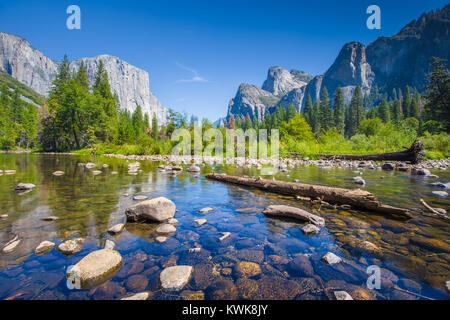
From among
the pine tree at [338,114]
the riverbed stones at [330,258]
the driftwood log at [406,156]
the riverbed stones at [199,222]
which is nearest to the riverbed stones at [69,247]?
the riverbed stones at [199,222]

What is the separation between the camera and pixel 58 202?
5.16m

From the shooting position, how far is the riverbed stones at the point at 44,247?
2.67 metres

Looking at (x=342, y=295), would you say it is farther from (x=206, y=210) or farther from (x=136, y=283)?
(x=206, y=210)

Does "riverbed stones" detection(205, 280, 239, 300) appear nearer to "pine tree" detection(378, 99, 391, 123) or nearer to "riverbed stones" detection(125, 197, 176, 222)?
"riverbed stones" detection(125, 197, 176, 222)

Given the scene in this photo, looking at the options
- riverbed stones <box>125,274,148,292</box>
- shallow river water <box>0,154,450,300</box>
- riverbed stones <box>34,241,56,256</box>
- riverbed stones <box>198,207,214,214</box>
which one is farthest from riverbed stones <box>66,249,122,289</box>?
riverbed stones <box>198,207,214,214</box>

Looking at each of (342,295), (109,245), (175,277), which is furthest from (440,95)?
(109,245)

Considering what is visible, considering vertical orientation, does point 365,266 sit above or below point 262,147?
below

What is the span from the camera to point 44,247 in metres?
2.76

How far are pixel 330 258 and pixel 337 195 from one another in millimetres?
2992
